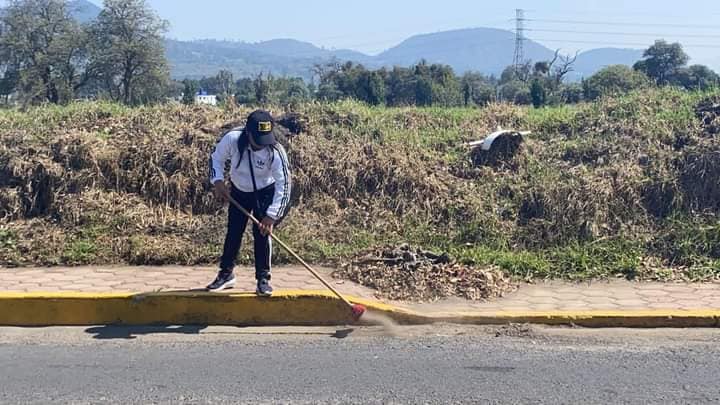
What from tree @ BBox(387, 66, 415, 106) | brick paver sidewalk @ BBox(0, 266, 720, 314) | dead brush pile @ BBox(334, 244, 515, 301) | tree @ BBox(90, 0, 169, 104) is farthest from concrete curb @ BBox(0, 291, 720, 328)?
tree @ BBox(90, 0, 169, 104)

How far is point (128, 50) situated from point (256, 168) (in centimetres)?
3917

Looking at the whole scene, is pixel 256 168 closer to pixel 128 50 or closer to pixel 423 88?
pixel 423 88

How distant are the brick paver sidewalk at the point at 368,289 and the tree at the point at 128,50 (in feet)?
103

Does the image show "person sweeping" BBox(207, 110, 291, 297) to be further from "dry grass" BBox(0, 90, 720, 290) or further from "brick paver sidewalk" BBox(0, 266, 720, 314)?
A: "dry grass" BBox(0, 90, 720, 290)

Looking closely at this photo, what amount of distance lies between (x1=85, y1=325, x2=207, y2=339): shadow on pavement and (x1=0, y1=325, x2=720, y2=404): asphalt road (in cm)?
2

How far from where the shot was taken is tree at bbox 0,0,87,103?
40312 mm

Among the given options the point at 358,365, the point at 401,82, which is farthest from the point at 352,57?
the point at 358,365

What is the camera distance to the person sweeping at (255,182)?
587 cm

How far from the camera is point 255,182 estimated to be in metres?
6.03

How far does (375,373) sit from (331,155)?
4866 millimetres

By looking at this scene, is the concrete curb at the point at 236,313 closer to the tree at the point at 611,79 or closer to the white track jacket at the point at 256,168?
the white track jacket at the point at 256,168

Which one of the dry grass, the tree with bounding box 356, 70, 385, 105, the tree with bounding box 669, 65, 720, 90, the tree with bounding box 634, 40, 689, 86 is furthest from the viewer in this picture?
the tree with bounding box 634, 40, 689, 86

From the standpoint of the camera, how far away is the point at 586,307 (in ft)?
20.6

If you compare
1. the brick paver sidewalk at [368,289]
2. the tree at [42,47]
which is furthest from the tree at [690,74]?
the tree at [42,47]
